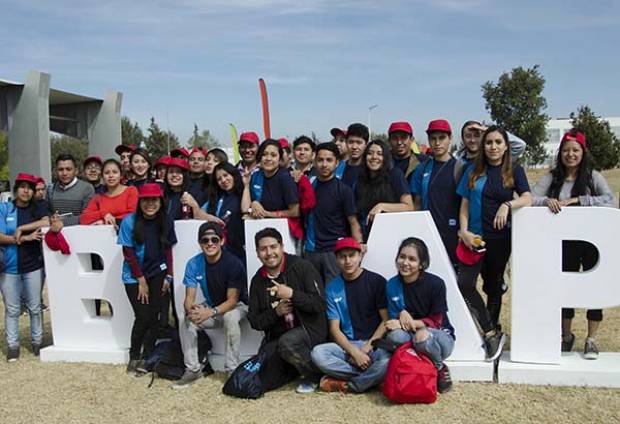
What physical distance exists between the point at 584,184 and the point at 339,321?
85.8 inches

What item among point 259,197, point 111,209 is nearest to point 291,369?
point 259,197

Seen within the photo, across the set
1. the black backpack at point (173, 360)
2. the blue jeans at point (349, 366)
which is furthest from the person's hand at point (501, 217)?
the black backpack at point (173, 360)

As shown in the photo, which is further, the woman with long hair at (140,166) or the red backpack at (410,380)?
the woman with long hair at (140,166)

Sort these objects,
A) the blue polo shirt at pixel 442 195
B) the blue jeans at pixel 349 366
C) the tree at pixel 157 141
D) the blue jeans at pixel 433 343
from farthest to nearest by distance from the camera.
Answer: the tree at pixel 157 141
the blue polo shirt at pixel 442 195
the blue jeans at pixel 349 366
the blue jeans at pixel 433 343

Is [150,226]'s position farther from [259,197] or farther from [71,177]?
[71,177]

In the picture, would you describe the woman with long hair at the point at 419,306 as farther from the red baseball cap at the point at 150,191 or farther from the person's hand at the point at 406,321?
the red baseball cap at the point at 150,191

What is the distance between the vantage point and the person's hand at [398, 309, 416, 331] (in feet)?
14.2

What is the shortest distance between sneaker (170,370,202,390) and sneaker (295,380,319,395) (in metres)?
0.90

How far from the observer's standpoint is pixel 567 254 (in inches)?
192

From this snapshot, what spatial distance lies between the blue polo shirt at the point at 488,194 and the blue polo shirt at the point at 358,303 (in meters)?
0.91

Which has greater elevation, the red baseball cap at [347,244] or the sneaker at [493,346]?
the red baseball cap at [347,244]

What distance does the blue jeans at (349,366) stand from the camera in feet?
14.5

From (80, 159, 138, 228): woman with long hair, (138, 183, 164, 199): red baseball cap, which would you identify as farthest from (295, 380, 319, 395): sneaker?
(80, 159, 138, 228): woman with long hair

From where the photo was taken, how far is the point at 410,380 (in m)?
4.14
